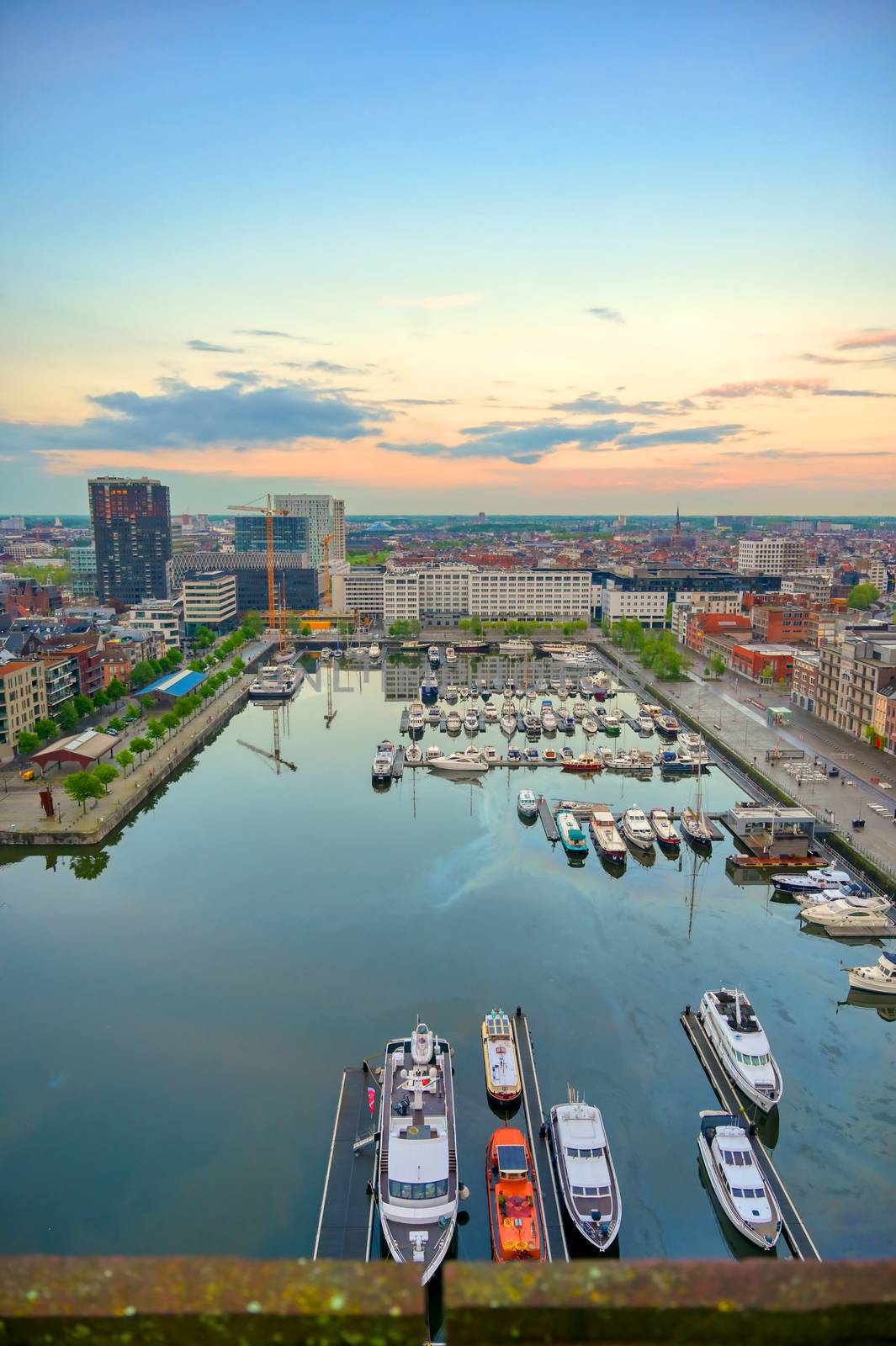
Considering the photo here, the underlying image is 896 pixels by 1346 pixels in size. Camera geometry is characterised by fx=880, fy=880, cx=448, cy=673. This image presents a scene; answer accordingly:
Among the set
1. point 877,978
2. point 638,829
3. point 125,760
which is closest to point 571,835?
point 638,829

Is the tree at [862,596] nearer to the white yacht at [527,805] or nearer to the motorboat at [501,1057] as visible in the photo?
the white yacht at [527,805]

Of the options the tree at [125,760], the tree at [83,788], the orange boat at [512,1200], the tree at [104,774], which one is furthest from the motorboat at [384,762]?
the orange boat at [512,1200]

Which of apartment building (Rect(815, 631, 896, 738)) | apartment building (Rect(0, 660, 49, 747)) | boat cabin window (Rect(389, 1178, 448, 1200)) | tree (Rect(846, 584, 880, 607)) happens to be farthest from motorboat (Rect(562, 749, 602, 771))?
tree (Rect(846, 584, 880, 607))

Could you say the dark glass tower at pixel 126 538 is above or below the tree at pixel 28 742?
above

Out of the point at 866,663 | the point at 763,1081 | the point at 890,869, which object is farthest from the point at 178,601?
the point at 763,1081

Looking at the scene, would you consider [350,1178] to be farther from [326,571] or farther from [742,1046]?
[326,571]

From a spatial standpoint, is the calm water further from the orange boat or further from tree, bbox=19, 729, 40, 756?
tree, bbox=19, 729, 40, 756
